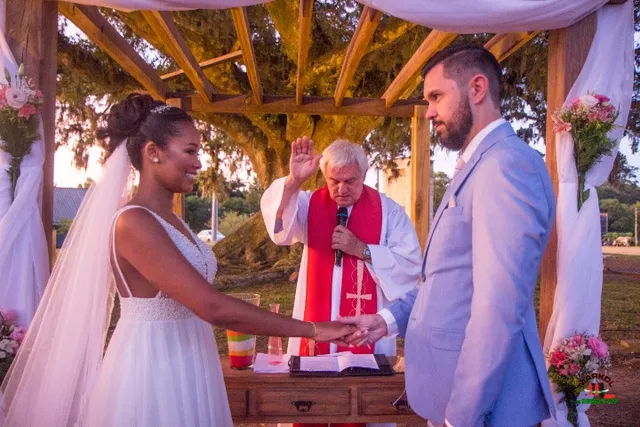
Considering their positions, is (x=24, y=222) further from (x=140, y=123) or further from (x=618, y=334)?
(x=618, y=334)

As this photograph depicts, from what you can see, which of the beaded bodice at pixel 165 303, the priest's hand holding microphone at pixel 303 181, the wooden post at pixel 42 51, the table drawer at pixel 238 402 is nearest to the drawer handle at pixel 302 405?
the table drawer at pixel 238 402

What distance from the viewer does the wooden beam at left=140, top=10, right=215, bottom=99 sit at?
4055 mm

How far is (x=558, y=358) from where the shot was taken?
3389 millimetres

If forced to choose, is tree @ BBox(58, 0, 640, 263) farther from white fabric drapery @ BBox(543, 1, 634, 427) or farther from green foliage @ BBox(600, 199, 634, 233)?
green foliage @ BBox(600, 199, 634, 233)

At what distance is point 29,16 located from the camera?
3.31m

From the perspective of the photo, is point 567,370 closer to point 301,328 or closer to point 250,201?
point 301,328

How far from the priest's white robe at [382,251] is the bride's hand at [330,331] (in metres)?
1.10

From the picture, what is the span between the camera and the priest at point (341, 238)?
3838 millimetres

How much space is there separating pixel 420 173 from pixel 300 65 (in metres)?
2.66

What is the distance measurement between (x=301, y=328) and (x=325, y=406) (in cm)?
70

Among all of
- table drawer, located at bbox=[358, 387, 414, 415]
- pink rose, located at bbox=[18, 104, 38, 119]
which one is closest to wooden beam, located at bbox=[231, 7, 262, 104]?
pink rose, located at bbox=[18, 104, 38, 119]

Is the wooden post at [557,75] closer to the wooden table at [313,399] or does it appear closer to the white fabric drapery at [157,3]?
the wooden table at [313,399]

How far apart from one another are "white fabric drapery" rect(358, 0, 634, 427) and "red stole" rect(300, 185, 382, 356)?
1166 millimetres

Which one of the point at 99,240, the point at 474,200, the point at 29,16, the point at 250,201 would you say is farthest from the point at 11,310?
the point at 250,201
